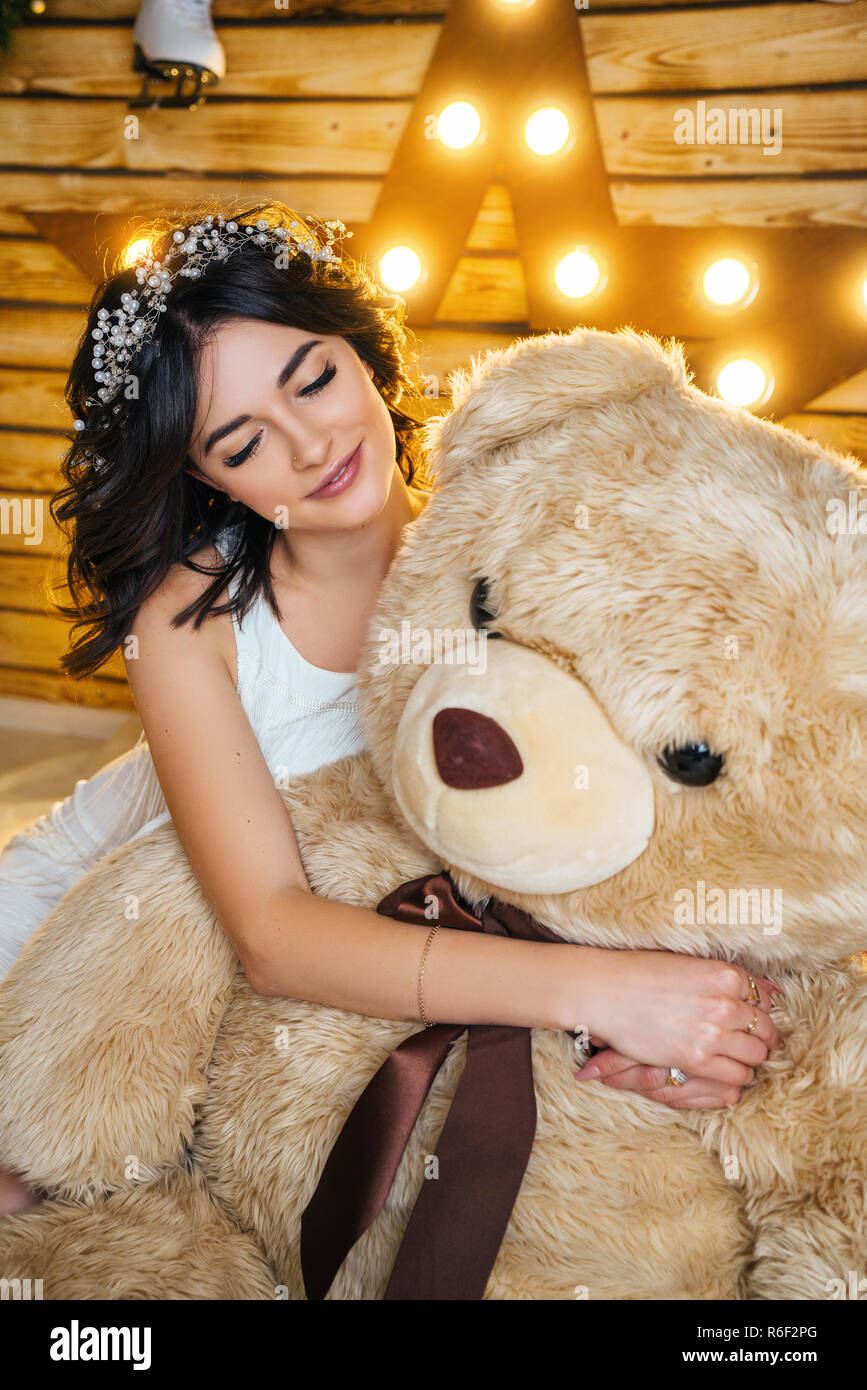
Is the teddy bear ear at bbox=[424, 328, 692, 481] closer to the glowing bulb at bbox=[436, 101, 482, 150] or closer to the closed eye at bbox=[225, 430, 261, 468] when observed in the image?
the closed eye at bbox=[225, 430, 261, 468]

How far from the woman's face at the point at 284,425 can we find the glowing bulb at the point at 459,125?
1.00m

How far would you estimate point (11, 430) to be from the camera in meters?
2.39

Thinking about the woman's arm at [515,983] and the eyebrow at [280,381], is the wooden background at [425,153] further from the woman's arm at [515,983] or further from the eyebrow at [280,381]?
the woman's arm at [515,983]

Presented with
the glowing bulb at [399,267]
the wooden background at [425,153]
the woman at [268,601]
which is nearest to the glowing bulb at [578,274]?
the wooden background at [425,153]

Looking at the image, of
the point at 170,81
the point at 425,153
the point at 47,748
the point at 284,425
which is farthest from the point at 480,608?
the point at 47,748

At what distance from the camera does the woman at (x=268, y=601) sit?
0.74m

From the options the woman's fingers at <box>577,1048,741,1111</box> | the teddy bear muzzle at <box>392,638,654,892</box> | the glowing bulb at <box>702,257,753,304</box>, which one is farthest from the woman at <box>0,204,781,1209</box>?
the glowing bulb at <box>702,257,753,304</box>

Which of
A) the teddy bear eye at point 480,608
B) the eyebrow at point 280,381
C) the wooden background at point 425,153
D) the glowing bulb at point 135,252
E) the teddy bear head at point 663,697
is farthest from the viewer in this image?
the wooden background at point 425,153

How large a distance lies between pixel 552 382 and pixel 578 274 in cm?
128

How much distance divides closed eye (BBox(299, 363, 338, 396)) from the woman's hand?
676 mm

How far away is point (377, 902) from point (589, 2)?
176 cm

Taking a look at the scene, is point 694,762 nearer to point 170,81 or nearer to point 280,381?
point 280,381

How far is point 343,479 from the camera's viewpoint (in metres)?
1.09

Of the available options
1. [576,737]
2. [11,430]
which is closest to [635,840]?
[576,737]
